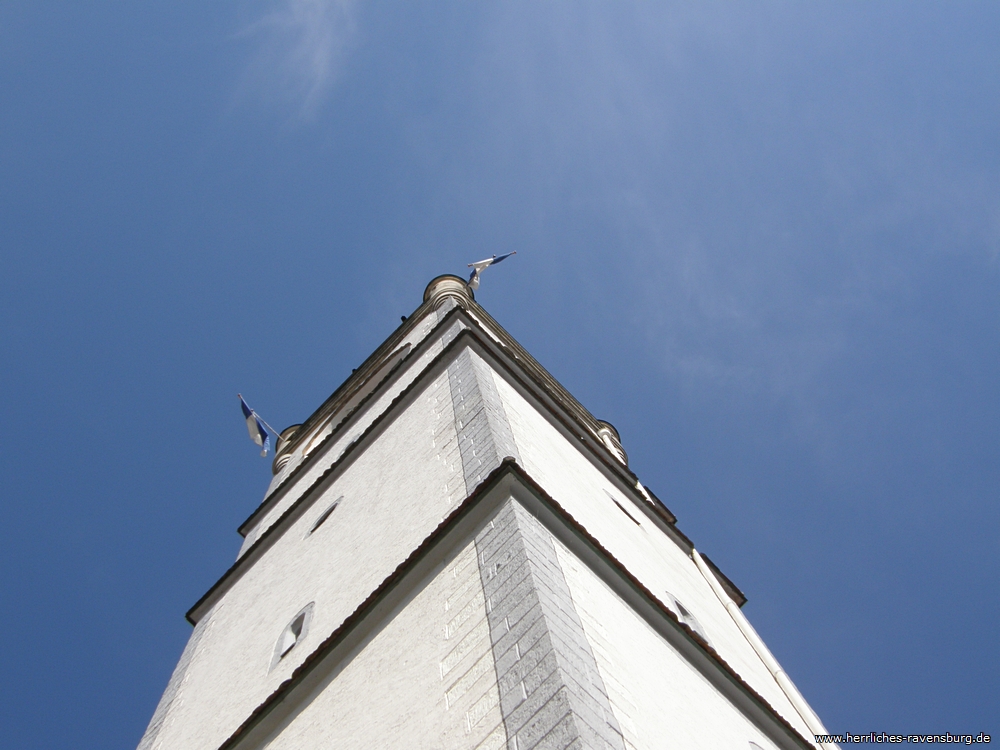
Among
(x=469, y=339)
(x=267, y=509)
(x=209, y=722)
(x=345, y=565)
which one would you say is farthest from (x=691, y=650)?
(x=267, y=509)

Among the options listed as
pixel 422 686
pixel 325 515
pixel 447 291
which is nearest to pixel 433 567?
pixel 422 686

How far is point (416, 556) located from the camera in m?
6.89

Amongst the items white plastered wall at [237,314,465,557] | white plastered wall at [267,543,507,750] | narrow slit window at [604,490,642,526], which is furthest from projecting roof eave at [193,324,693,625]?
white plastered wall at [267,543,507,750]

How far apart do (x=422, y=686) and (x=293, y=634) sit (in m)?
3.15

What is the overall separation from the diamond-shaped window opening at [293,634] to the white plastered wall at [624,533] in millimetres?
2330

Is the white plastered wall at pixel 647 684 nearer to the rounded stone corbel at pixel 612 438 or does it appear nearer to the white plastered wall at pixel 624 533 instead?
the white plastered wall at pixel 624 533

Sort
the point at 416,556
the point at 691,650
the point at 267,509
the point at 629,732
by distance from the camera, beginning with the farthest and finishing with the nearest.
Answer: the point at 267,509 < the point at 691,650 < the point at 416,556 < the point at 629,732

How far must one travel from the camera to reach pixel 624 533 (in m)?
10.0

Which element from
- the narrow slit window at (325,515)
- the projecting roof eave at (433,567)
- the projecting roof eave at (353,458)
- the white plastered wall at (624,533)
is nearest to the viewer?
the projecting roof eave at (433,567)

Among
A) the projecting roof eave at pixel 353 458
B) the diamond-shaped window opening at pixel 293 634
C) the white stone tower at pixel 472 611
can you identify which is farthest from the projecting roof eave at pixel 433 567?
the projecting roof eave at pixel 353 458

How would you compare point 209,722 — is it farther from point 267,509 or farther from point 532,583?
point 267,509

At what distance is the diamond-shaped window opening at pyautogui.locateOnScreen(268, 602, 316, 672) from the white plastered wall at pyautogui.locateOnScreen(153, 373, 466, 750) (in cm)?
9

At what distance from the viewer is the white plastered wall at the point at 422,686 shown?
5.20 meters

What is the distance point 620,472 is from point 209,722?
649 centimetres
